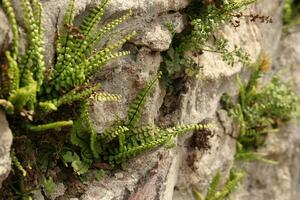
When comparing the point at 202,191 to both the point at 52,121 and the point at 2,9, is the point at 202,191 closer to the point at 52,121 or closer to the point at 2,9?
the point at 52,121

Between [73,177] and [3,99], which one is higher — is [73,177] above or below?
below

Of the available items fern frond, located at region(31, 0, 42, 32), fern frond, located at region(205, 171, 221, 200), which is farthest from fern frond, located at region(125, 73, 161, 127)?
fern frond, located at region(205, 171, 221, 200)

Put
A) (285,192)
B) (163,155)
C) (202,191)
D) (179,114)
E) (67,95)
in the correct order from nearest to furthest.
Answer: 1. (67,95)
2. (163,155)
3. (179,114)
4. (202,191)
5. (285,192)

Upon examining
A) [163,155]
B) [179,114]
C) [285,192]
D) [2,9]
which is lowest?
[285,192]

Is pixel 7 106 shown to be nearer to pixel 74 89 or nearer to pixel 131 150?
pixel 74 89

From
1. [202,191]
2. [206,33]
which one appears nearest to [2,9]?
[206,33]

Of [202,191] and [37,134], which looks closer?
[37,134]

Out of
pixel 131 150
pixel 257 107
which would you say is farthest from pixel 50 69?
pixel 257 107
